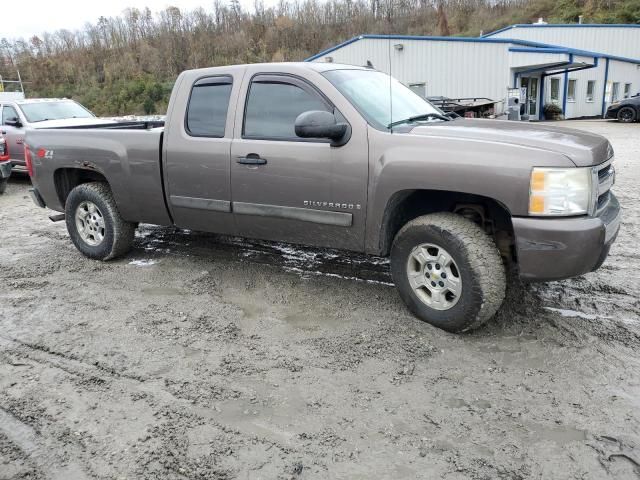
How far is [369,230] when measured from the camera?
4.00 meters

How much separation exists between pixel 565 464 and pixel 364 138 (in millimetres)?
2417

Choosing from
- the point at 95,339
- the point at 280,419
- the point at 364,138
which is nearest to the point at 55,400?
the point at 95,339

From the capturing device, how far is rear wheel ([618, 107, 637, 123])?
25.1 m

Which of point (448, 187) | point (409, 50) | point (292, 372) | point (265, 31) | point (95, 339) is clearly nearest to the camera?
point (292, 372)

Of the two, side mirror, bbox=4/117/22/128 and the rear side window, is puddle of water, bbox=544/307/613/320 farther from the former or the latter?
side mirror, bbox=4/117/22/128

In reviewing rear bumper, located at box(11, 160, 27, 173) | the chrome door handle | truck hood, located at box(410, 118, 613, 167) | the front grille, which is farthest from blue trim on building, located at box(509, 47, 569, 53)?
the chrome door handle

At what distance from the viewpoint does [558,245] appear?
3.31 meters

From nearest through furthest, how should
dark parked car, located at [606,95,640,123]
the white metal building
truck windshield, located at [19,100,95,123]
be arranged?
1. truck windshield, located at [19,100,95,123]
2. dark parked car, located at [606,95,640,123]
3. the white metal building

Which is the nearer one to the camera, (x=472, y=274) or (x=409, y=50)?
(x=472, y=274)

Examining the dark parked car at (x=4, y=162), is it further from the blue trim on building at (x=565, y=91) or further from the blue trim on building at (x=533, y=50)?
the blue trim on building at (x=565, y=91)

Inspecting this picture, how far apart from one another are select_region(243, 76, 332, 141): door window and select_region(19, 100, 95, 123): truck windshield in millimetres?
8713

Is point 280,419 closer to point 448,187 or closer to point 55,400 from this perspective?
point 55,400

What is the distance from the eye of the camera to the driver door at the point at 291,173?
4004mm

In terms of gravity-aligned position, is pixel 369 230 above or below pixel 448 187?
below
